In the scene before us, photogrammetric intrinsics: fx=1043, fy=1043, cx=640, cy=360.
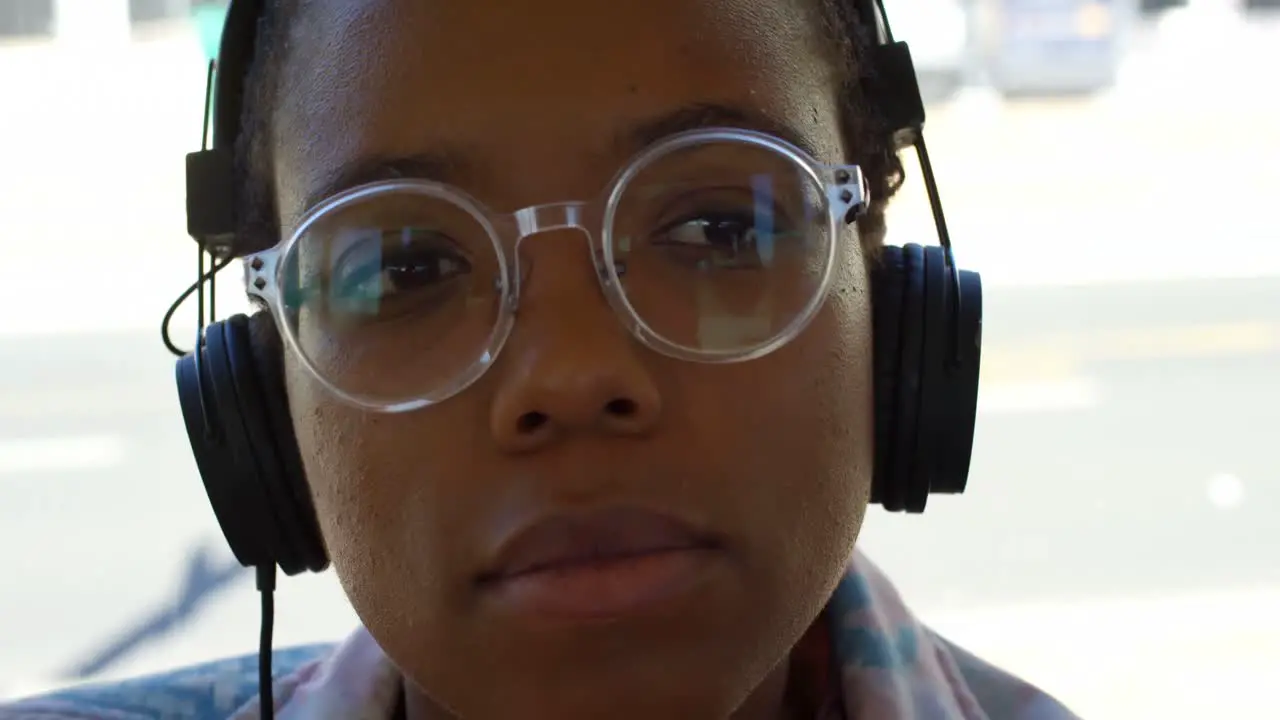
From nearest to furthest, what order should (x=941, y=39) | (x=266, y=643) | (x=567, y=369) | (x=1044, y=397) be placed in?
(x=567, y=369) < (x=266, y=643) < (x=941, y=39) < (x=1044, y=397)

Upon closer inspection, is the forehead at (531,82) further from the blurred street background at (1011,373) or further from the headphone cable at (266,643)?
the blurred street background at (1011,373)

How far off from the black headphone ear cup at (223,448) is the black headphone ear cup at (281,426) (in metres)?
0.02

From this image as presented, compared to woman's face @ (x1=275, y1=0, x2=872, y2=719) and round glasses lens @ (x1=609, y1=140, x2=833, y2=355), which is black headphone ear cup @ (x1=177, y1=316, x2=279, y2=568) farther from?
Answer: round glasses lens @ (x1=609, y1=140, x2=833, y2=355)

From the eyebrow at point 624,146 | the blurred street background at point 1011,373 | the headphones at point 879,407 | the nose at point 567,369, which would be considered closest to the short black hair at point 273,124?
the headphones at point 879,407

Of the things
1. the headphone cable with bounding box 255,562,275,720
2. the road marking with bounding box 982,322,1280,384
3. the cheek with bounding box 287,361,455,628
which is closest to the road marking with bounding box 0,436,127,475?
the headphone cable with bounding box 255,562,275,720

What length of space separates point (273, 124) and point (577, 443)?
1.36 feet

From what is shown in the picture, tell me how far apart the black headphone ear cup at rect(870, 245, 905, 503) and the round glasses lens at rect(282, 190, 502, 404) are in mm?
325

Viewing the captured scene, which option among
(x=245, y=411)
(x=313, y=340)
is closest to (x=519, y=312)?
(x=313, y=340)

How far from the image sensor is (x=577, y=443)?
69cm

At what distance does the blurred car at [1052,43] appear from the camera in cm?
155

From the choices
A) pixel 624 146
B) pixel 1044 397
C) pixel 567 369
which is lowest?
pixel 1044 397

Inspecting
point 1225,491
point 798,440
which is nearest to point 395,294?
point 798,440

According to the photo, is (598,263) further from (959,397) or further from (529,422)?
(959,397)

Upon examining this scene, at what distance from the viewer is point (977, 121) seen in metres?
1.62
